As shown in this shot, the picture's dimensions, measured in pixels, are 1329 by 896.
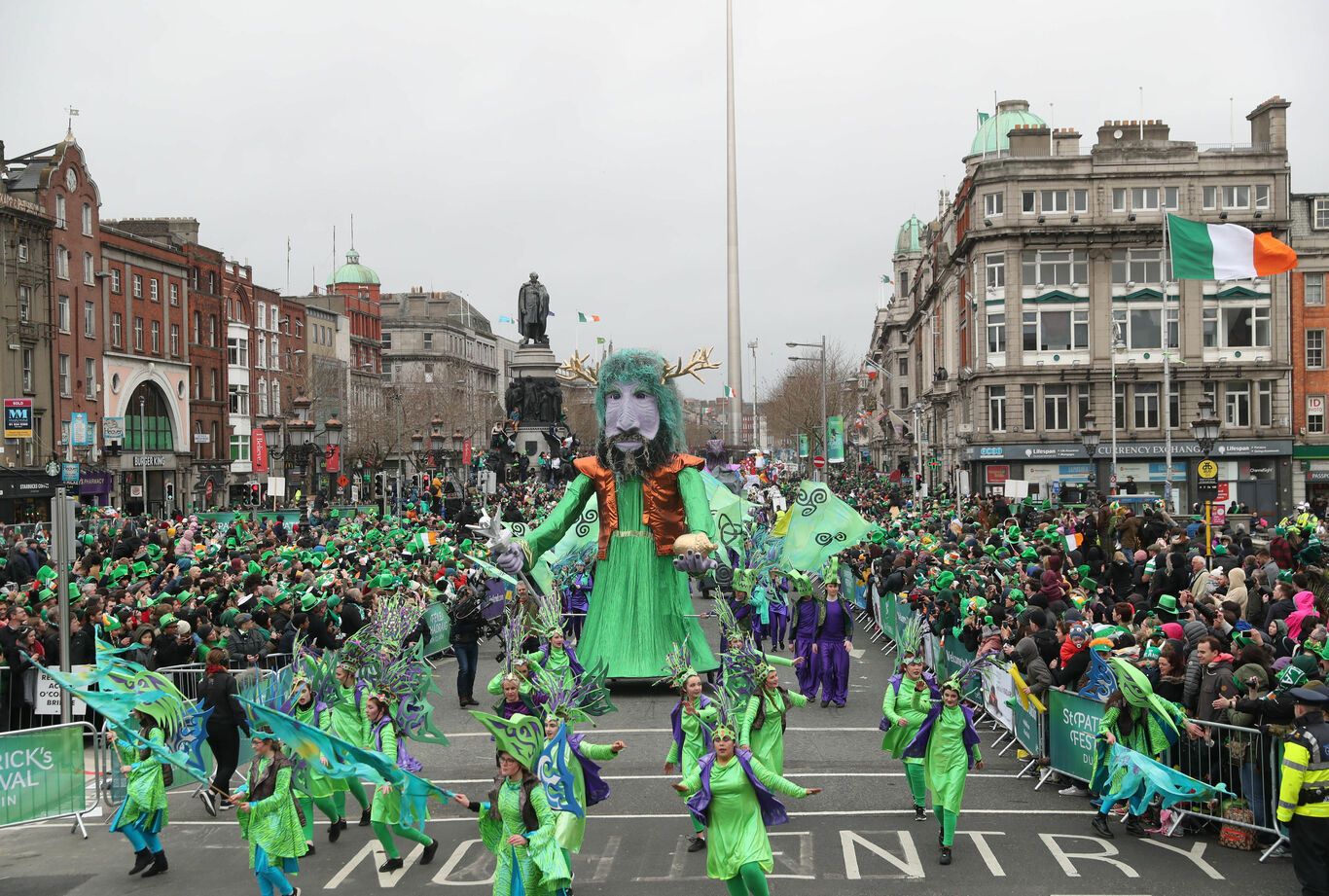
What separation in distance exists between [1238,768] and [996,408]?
40041 millimetres

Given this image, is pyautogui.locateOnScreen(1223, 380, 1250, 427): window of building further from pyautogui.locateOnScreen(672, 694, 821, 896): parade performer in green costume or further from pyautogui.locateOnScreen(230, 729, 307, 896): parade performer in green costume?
pyautogui.locateOnScreen(230, 729, 307, 896): parade performer in green costume

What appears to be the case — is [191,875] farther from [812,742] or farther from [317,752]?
[812,742]

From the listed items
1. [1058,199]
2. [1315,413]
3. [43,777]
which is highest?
[1058,199]

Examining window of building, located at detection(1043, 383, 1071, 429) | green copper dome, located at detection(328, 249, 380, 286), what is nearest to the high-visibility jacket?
window of building, located at detection(1043, 383, 1071, 429)

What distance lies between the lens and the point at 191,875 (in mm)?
9008

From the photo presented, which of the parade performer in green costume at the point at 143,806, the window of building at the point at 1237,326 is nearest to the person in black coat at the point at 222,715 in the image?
the parade performer in green costume at the point at 143,806

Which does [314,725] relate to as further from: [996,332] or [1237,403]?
[1237,403]

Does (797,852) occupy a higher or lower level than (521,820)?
lower

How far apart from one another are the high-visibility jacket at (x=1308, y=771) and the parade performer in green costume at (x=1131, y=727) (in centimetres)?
132

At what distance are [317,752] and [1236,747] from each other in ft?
20.4

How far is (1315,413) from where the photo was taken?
50.2m

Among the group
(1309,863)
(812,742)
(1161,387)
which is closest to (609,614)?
(812,742)

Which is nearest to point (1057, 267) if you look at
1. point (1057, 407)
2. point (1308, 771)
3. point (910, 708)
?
point (1057, 407)

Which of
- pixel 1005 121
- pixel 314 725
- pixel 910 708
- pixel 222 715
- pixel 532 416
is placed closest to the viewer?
pixel 314 725
